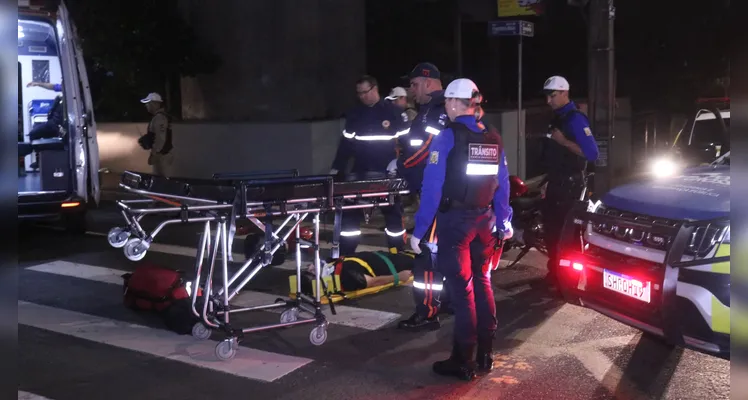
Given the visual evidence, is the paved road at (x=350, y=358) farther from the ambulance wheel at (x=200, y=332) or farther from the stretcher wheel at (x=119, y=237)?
the stretcher wheel at (x=119, y=237)

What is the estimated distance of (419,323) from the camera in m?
A: 7.12

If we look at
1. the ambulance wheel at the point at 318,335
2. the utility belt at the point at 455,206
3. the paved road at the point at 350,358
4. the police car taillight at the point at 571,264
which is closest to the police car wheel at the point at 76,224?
the paved road at the point at 350,358

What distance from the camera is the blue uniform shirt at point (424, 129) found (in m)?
7.04

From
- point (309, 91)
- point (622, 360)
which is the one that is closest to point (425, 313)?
point (622, 360)

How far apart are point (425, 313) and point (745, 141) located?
432cm

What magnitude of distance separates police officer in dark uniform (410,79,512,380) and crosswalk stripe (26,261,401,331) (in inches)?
56.1

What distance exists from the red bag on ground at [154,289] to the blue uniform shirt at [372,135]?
223 cm

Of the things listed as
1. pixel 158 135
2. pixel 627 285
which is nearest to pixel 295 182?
pixel 627 285

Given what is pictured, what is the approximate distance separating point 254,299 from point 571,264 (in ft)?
10.2

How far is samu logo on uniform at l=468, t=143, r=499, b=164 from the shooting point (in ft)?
19.1

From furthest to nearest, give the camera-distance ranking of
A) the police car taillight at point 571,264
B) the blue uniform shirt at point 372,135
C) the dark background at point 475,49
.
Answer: the dark background at point 475,49 → the blue uniform shirt at point 372,135 → the police car taillight at point 571,264

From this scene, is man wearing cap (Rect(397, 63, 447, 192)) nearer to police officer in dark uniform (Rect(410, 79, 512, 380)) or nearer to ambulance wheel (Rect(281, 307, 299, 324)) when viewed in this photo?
police officer in dark uniform (Rect(410, 79, 512, 380))

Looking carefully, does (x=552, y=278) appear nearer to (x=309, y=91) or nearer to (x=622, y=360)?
(x=622, y=360)

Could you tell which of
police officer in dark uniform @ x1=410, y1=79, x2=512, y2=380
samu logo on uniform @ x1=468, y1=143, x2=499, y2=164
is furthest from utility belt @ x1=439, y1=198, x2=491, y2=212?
samu logo on uniform @ x1=468, y1=143, x2=499, y2=164
